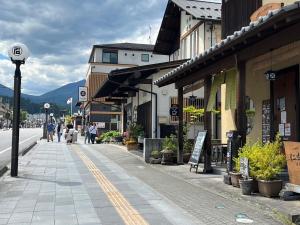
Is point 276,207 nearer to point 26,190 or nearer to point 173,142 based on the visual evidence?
point 26,190

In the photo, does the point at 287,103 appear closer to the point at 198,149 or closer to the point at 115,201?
the point at 198,149

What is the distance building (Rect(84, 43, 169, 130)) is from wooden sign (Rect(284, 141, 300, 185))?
5001 centimetres

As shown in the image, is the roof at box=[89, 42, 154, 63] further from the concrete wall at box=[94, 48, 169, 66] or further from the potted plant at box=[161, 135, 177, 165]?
the potted plant at box=[161, 135, 177, 165]

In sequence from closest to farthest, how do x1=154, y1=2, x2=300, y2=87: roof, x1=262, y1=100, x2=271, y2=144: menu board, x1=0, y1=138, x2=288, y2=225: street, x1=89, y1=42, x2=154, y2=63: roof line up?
x1=0, y1=138, x2=288, y2=225: street, x1=154, y1=2, x2=300, y2=87: roof, x1=262, y1=100, x2=271, y2=144: menu board, x1=89, y1=42, x2=154, y2=63: roof

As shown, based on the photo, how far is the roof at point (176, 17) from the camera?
23.3 meters

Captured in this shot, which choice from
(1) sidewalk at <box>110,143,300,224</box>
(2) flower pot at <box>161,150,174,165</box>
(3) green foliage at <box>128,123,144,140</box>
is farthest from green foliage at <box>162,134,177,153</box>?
(3) green foliage at <box>128,123,144,140</box>

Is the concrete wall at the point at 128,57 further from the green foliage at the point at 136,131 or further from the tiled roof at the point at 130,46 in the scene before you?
the green foliage at the point at 136,131

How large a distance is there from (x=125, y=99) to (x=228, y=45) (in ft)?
78.3

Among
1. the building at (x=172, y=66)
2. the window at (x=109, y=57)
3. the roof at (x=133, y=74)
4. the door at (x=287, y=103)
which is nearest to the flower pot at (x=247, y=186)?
the door at (x=287, y=103)

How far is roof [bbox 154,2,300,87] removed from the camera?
786 cm

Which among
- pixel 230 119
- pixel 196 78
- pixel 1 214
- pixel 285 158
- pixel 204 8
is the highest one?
pixel 204 8

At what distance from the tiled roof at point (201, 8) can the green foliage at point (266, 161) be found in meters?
13.3

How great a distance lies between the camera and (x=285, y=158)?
9.76m

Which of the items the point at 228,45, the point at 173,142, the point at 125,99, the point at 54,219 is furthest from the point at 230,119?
the point at 125,99
